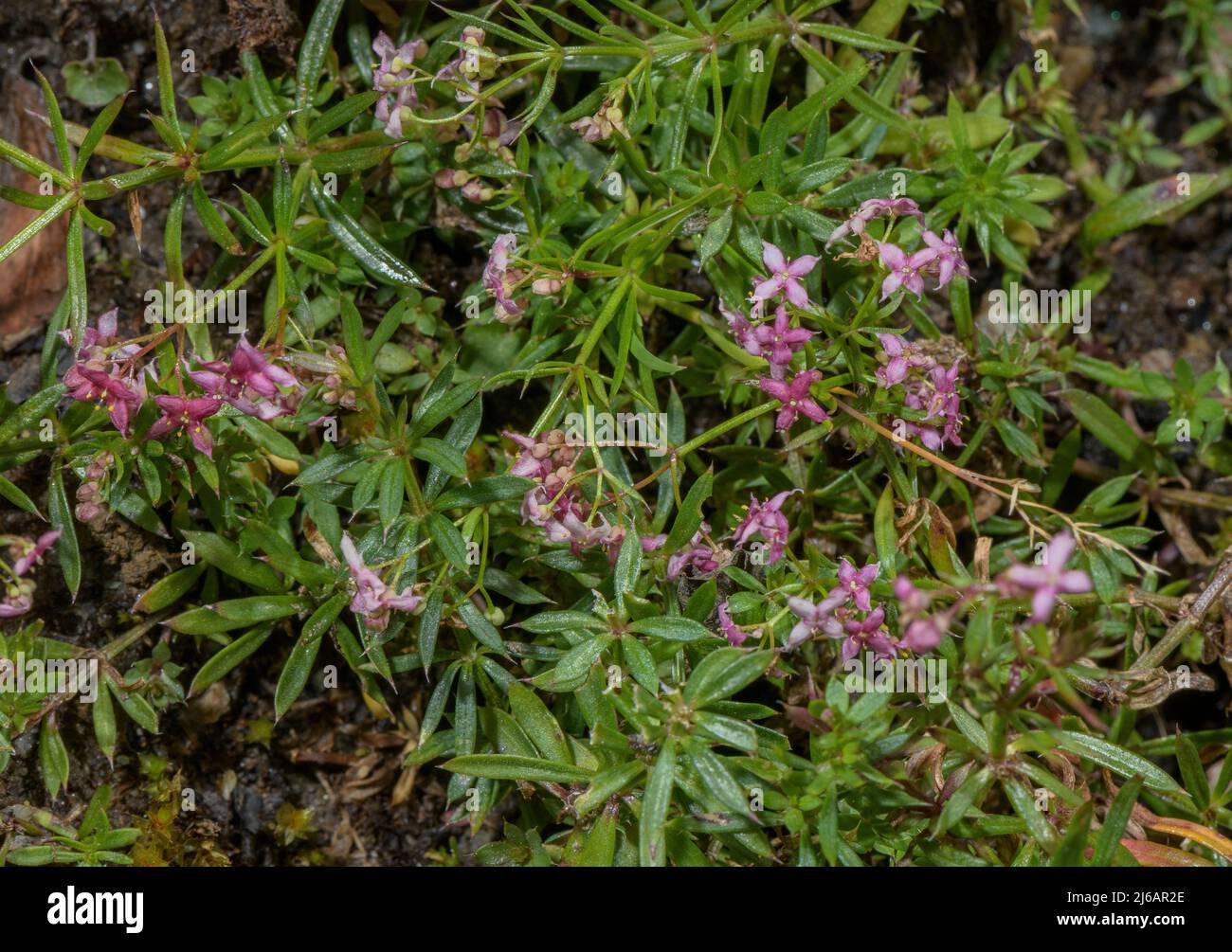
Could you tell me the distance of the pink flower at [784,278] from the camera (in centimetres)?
272

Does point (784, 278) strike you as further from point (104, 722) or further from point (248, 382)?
point (104, 722)

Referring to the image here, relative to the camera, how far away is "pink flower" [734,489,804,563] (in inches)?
110

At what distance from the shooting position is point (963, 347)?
333 centimetres

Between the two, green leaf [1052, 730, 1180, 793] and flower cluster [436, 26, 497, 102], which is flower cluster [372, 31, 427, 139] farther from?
green leaf [1052, 730, 1180, 793]

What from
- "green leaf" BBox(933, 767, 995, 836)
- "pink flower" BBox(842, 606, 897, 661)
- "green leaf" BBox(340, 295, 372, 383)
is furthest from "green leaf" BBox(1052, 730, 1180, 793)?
"green leaf" BBox(340, 295, 372, 383)

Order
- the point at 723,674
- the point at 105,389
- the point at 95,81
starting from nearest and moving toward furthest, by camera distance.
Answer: the point at 723,674, the point at 105,389, the point at 95,81

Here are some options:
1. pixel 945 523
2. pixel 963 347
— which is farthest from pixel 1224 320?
pixel 945 523

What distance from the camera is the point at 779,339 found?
107 inches

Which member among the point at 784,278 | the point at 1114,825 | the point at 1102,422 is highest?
the point at 784,278

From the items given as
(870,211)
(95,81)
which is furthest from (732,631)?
(95,81)

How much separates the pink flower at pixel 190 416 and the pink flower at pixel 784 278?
55.9 inches

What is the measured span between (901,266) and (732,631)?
1.04m

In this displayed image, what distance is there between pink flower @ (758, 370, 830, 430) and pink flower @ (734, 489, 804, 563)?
21 centimetres
